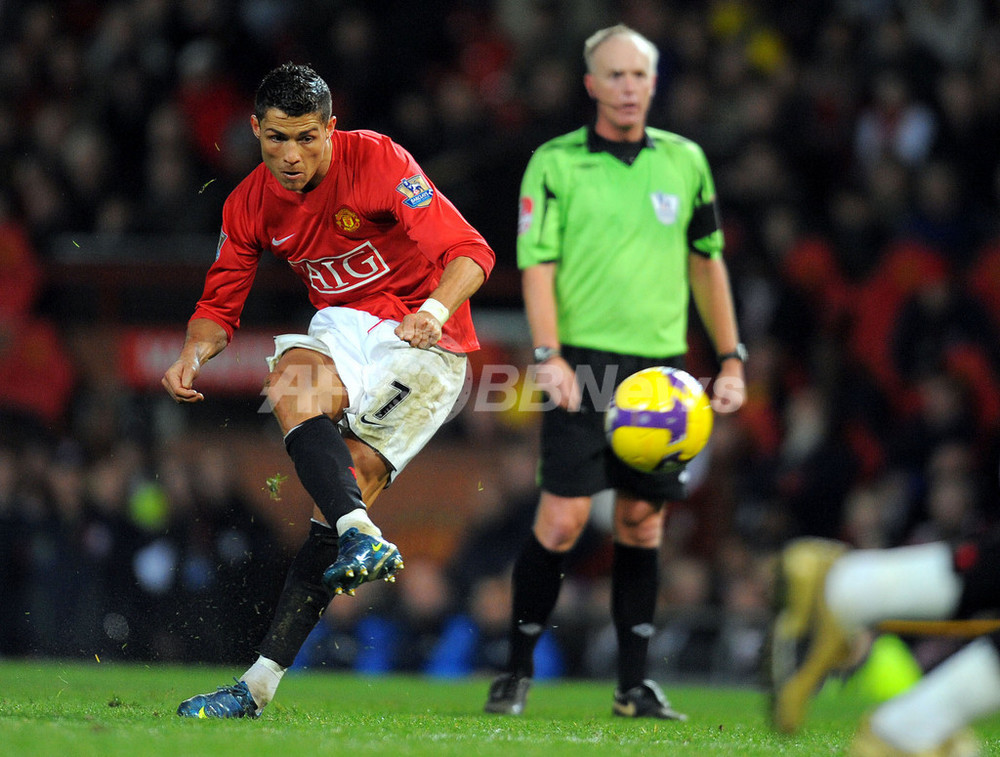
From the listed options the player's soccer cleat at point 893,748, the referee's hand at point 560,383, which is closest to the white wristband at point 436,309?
the referee's hand at point 560,383

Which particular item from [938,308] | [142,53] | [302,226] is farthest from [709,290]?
[142,53]

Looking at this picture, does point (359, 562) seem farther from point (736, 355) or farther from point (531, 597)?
point (736, 355)

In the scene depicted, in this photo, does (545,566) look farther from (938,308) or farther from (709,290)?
(938,308)

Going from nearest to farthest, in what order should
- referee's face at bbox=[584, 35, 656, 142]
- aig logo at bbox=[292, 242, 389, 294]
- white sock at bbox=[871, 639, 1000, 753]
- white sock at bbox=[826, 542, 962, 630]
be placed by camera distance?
→ white sock at bbox=[871, 639, 1000, 753] < white sock at bbox=[826, 542, 962, 630] < aig logo at bbox=[292, 242, 389, 294] < referee's face at bbox=[584, 35, 656, 142]

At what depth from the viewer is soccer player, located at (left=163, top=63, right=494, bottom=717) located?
4.52 metres

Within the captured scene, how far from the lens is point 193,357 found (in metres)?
4.75

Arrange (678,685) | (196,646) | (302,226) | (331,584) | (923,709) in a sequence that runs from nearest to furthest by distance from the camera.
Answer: (923,709) < (331,584) < (302,226) < (196,646) < (678,685)

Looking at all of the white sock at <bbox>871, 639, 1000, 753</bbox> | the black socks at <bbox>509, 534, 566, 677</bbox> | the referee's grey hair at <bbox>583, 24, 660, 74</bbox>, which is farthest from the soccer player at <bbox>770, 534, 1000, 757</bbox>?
the referee's grey hair at <bbox>583, 24, 660, 74</bbox>

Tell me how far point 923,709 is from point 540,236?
2932mm

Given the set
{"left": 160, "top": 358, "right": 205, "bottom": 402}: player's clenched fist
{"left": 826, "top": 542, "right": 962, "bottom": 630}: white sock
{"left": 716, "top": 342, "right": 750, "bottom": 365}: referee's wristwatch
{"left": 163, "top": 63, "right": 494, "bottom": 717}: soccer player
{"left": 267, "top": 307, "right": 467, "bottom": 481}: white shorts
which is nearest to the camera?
{"left": 826, "top": 542, "right": 962, "bottom": 630}: white sock

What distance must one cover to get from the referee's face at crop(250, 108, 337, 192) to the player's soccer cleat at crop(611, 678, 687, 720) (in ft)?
7.69

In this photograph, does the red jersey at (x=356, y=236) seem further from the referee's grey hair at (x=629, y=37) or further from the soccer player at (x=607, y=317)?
the referee's grey hair at (x=629, y=37)

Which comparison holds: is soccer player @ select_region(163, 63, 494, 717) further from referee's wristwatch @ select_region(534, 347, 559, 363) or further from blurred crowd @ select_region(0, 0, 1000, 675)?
blurred crowd @ select_region(0, 0, 1000, 675)

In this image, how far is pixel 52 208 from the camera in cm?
1080
